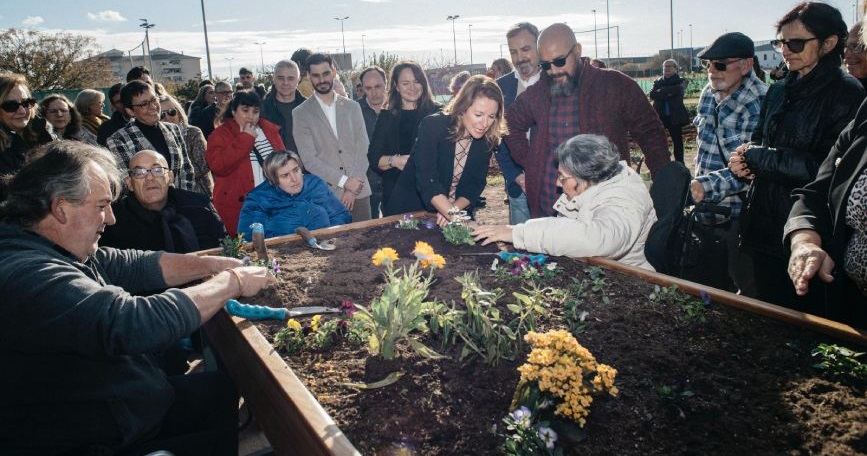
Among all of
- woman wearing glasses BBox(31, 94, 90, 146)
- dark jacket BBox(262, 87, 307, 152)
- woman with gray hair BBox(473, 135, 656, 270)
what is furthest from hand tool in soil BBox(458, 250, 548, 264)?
woman wearing glasses BBox(31, 94, 90, 146)

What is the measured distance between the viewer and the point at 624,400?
1511mm

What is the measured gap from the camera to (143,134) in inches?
169

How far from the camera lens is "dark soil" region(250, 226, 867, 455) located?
134cm

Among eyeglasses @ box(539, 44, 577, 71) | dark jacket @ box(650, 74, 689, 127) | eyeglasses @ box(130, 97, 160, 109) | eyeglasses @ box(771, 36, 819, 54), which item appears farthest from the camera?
dark jacket @ box(650, 74, 689, 127)

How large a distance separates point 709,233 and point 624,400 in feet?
6.43

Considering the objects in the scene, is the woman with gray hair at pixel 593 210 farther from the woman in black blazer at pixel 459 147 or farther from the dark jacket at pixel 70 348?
the dark jacket at pixel 70 348

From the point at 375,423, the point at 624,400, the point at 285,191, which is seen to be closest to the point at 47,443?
the point at 375,423

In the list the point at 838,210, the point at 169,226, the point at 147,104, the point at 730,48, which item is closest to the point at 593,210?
the point at 838,210

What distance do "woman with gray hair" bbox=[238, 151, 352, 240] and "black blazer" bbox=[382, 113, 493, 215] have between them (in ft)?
2.61

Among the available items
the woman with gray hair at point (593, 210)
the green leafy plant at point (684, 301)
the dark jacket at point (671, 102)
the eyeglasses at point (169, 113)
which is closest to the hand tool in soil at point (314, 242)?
the woman with gray hair at point (593, 210)

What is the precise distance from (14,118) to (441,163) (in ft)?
10.9

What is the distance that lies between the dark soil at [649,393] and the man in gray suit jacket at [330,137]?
9.73 ft

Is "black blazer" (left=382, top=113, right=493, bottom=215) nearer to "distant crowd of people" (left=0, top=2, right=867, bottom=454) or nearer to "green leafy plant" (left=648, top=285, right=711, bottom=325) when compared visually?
"distant crowd of people" (left=0, top=2, right=867, bottom=454)

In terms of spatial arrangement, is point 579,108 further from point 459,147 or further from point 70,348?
point 70,348
